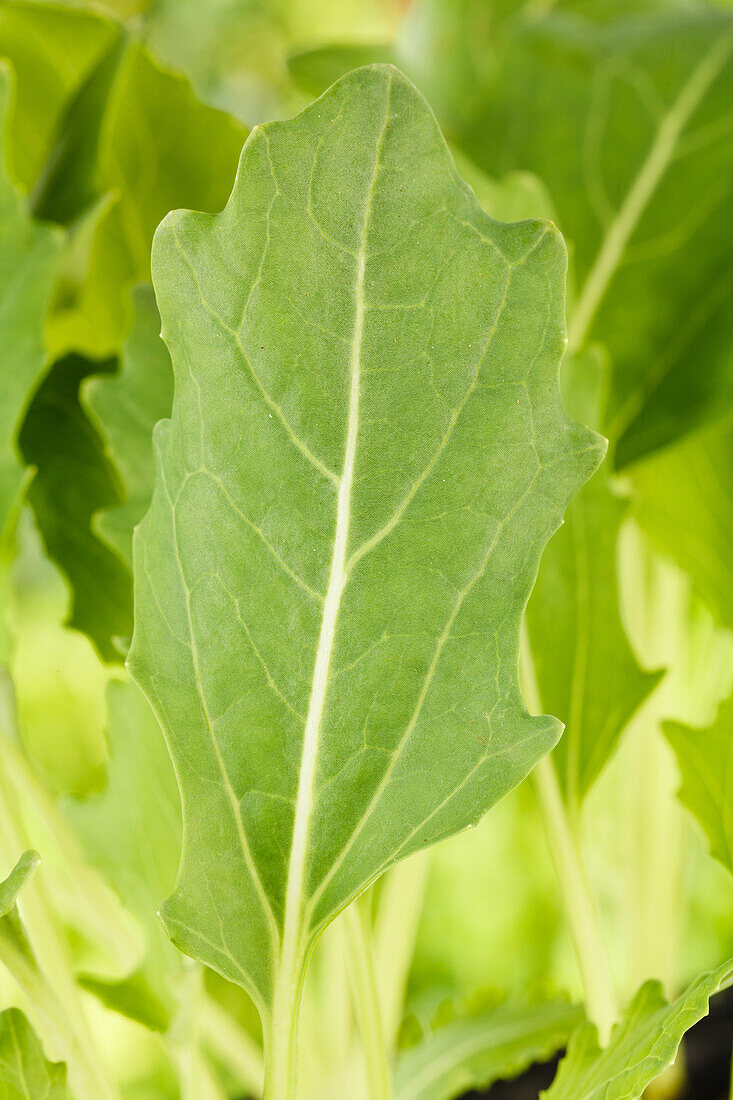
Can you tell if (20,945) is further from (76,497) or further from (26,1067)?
(76,497)

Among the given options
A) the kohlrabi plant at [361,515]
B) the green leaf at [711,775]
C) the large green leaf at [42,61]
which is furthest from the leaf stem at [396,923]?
the large green leaf at [42,61]

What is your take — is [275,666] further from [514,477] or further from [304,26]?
[304,26]

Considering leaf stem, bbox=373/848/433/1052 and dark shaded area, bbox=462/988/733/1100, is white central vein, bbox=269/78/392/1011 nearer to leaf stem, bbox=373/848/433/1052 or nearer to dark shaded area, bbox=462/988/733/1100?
leaf stem, bbox=373/848/433/1052

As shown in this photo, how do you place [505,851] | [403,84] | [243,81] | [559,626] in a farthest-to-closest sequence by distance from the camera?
[243,81]
[505,851]
[559,626]
[403,84]

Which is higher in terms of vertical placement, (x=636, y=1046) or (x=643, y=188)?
(x=643, y=188)

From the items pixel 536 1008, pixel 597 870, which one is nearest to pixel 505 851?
pixel 597 870

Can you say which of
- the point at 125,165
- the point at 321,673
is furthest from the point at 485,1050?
the point at 125,165

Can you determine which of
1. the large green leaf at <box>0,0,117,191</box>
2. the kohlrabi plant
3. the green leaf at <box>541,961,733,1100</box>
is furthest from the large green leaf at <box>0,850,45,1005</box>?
the large green leaf at <box>0,0,117,191</box>
